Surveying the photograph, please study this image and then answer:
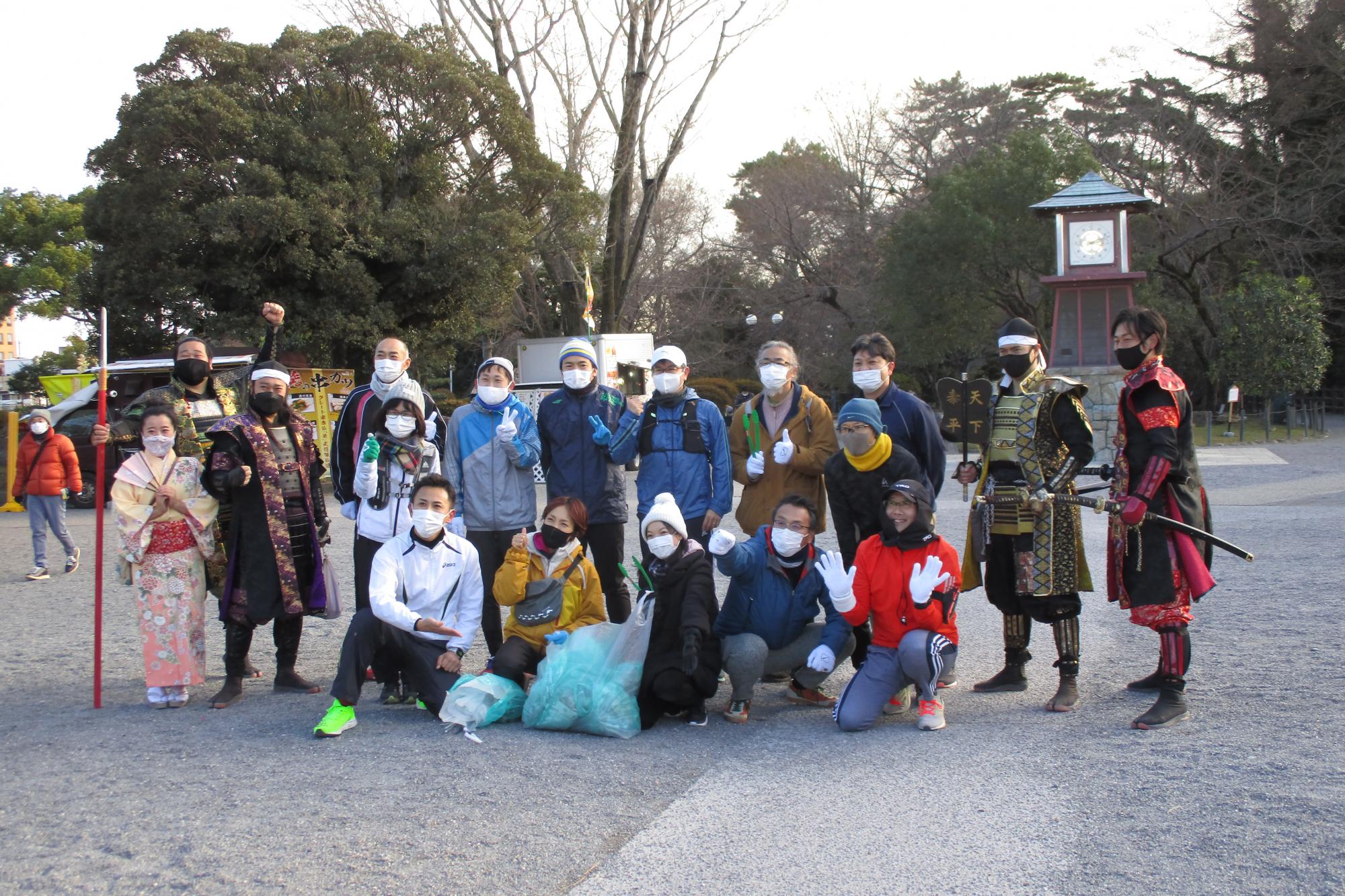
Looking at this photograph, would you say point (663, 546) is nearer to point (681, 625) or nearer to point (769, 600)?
point (681, 625)

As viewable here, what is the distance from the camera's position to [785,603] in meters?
5.50

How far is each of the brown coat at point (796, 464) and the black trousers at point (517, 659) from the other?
141cm

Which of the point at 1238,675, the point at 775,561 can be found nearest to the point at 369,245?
the point at 775,561

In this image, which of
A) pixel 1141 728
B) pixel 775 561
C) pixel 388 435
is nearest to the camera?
pixel 1141 728

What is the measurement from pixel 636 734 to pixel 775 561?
115cm

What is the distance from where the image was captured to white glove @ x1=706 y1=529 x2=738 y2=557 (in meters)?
5.25

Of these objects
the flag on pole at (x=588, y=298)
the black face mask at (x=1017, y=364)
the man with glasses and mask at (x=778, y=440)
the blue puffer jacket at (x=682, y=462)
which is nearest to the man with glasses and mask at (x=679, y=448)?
the blue puffer jacket at (x=682, y=462)

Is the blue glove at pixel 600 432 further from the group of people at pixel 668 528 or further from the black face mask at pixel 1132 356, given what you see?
the black face mask at pixel 1132 356

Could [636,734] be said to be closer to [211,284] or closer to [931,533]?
[931,533]

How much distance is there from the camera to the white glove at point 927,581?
4988mm

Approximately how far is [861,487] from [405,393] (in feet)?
8.41

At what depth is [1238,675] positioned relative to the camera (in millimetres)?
5523

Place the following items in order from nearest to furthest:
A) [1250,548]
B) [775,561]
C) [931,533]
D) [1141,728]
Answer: [1141,728] → [931,533] → [775,561] → [1250,548]

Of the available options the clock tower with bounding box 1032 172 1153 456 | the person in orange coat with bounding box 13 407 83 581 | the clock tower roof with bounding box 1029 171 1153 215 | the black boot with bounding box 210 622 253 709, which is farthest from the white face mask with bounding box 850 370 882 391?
the clock tower roof with bounding box 1029 171 1153 215
